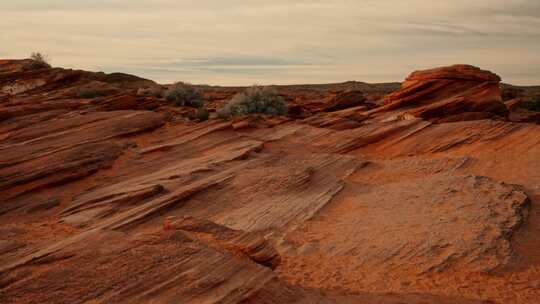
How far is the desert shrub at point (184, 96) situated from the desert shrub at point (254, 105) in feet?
14.7

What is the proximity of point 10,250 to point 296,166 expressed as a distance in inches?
389

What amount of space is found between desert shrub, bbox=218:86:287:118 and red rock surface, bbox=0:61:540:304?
2200 millimetres

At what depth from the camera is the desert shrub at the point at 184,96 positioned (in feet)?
97.8

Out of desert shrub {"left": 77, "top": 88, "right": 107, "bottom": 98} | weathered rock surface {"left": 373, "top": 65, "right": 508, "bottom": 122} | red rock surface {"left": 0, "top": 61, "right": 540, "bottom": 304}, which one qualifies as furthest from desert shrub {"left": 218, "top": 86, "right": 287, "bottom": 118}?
desert shrub {"left": 77, "top": 88, "right": 107, "bottom": 98}

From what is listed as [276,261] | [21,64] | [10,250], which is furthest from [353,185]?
[21,64]

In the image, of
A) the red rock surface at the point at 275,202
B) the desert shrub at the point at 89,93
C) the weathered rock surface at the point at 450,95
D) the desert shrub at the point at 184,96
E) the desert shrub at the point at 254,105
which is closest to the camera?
the red rock surface at the point at 275,202

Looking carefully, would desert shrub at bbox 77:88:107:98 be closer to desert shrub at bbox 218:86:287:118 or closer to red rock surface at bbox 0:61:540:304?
red rock surface at bbox 0:61:540:304

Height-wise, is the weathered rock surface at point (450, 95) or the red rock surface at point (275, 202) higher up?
the weathered rock surface at point (450, 95)

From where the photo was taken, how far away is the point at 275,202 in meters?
13.7

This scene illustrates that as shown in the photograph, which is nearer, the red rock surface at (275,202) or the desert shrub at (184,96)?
the red rock surface at (275,202)

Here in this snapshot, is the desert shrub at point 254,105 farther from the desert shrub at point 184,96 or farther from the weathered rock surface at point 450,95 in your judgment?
the weathered rock surface at point 450,95

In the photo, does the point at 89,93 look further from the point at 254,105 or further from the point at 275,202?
the point at 275,202

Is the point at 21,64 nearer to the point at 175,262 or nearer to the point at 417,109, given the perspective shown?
the point at 417,109

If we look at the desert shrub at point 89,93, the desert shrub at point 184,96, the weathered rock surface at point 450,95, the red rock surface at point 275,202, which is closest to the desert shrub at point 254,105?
the red rock surface at point 275,202
